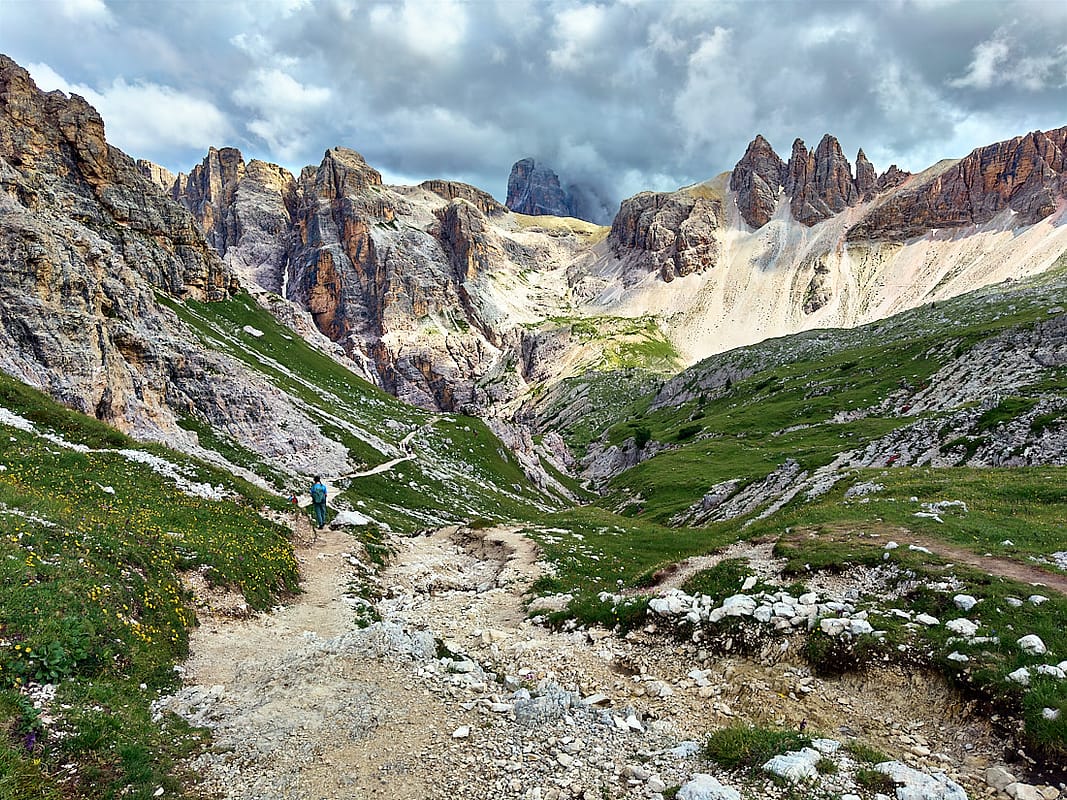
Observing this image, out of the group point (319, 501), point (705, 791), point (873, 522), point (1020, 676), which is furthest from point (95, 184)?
point (1020, 676)

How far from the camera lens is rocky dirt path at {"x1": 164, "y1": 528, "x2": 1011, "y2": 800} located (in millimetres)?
10312

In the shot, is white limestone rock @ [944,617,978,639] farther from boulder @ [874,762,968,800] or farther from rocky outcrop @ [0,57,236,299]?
rocky outcrop @ [0,57,236,299]

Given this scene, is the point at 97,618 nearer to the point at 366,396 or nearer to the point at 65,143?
the point at 366,396

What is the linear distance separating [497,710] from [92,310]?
56.8m

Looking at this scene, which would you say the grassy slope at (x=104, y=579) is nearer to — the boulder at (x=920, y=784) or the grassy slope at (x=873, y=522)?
the boulder at (x=920, y=784)

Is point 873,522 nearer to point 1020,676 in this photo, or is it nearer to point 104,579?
point 1020,676

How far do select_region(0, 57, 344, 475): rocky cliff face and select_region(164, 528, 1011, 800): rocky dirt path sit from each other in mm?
37404

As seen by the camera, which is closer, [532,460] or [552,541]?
[552,541]

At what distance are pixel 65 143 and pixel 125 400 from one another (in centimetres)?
8358

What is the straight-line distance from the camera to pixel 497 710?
42.9ft

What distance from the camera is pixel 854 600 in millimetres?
16156

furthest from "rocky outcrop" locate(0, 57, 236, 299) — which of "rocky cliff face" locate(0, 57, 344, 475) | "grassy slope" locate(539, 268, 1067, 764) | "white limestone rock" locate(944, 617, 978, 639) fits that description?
"white limestone rock" locate(944, 617, 978, 639)

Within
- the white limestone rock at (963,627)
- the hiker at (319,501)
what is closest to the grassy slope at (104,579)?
the hiker at (319,501)

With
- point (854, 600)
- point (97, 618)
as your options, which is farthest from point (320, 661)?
point (854, 600)
